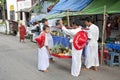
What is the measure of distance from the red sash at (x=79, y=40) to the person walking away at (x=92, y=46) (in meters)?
0.61

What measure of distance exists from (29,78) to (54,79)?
0.83 meters

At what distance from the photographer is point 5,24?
123 feet

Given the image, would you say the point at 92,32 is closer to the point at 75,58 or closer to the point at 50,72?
the point at 75,58

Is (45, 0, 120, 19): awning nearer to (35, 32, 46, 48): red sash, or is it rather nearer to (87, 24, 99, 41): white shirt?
(87, 24, 99, 41): white shirt

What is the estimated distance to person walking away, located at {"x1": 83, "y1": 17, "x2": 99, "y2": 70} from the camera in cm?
1022

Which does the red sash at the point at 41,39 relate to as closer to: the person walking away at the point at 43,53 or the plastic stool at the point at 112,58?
the person walking away at the point at 43,53

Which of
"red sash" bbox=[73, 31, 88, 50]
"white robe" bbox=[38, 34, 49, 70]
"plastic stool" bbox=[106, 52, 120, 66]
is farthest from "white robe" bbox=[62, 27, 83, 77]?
"plastic stool" bbox=[106, 52, 120, 66]

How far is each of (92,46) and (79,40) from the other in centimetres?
99

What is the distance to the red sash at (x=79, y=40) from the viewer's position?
9.47m

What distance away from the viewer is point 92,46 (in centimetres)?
1034

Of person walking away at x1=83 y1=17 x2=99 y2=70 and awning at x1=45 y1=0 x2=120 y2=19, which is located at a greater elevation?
awning at x1=45 y1=0 x2=120 y2=19

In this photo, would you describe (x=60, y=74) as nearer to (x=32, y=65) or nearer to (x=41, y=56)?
(x=41, y=56)

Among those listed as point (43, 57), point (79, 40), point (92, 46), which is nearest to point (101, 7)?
point (92, 46)

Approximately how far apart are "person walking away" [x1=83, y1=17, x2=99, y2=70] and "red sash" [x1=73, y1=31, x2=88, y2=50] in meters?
0.61
